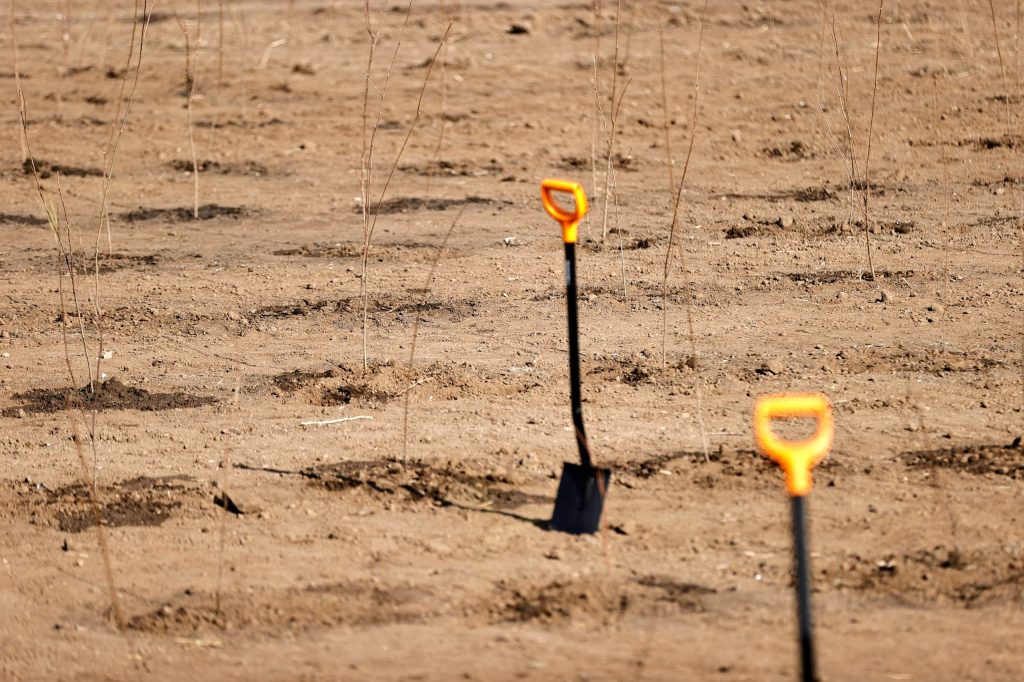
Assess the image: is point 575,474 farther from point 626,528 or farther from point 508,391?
point 508,391

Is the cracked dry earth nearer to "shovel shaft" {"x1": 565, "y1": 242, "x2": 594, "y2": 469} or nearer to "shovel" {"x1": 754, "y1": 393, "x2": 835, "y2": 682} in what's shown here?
"shovel shaft" {"x1": 565, "y1": 242, "x2": 594, "y2": 469}

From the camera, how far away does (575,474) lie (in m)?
3.82

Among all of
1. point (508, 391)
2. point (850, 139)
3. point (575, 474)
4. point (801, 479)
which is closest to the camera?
point (801, 479)

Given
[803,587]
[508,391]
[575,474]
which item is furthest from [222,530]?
[803,587]

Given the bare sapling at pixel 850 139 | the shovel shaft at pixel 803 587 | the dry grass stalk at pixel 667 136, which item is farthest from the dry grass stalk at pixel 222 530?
the bare sapling at pixel 850 139

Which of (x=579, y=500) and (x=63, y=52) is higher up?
(x=579, y=500)

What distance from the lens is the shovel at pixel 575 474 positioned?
3684 mm

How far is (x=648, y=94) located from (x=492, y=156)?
6.17 feet

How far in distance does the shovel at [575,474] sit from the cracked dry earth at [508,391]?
5cm

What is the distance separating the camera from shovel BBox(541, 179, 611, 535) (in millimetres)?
3684

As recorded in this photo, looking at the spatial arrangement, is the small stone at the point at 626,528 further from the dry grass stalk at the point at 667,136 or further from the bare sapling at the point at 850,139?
the bare sapling at the point at 850,139

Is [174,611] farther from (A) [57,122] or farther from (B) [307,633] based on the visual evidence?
(A) [57,122]

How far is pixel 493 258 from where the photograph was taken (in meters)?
6.65

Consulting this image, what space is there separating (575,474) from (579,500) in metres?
0.07
